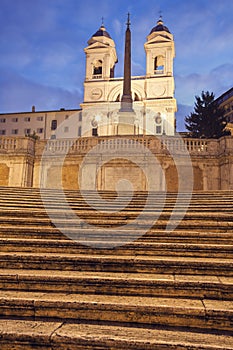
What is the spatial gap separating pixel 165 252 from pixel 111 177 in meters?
10.3

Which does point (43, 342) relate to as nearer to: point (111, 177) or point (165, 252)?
point (165, 252)

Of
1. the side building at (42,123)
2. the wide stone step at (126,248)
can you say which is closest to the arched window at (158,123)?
the side building at (42,123)

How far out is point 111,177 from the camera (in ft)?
48.1

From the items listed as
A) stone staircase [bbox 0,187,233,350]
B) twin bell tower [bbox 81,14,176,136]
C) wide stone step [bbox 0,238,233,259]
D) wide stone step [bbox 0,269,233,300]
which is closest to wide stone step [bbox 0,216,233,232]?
stone staircase [bbox 0,187,233,350]

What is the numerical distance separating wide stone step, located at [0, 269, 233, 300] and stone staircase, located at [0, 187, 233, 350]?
11 millimetres

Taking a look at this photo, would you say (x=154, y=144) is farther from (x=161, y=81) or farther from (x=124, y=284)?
(x=161, y=81)

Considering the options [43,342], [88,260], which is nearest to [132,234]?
[88,260]

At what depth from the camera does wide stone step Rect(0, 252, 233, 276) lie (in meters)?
3.97

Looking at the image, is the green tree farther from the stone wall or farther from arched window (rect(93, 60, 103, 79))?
arched window (rect(93, 60, 103, 79))

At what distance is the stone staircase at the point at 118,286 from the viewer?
9.46 feet

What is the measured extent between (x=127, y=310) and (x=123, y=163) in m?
11.5

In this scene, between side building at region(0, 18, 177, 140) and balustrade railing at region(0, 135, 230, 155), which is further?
side building at region(0, 18, 177, 140)

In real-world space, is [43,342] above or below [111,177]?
below

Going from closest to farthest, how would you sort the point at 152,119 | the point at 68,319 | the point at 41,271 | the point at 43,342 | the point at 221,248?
the point at 43,342
the point at 68,319
the point at 41,271
the point at 221,248
the point at 152,119
